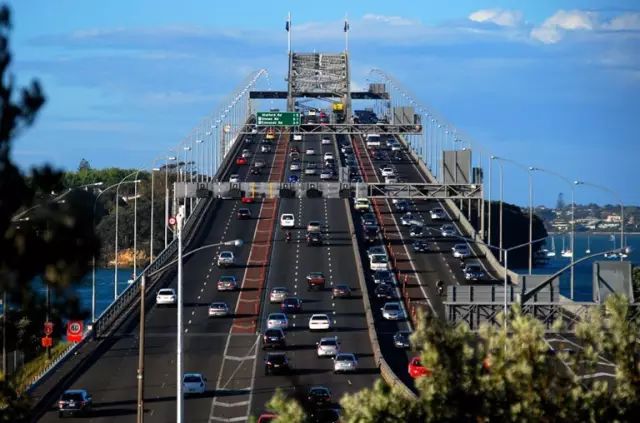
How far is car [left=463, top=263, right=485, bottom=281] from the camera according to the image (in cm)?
10506

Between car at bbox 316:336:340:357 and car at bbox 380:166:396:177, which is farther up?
car at bbox 380:166:396:177

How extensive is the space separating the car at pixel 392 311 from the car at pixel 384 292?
5.01m

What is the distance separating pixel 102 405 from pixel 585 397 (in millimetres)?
34342

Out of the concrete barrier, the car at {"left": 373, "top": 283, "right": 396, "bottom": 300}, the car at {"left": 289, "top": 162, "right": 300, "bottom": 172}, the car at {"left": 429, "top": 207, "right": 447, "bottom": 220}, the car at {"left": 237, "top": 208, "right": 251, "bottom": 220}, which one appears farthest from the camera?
the car at {"left": 289, "top": 162, "right": 300, "bottom": 172}

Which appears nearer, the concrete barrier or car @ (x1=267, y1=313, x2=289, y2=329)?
the concrete barrier

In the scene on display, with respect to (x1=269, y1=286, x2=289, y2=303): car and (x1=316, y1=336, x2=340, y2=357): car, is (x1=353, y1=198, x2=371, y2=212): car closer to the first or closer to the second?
(x1=269, y1=286, x2=289, y2=303): car

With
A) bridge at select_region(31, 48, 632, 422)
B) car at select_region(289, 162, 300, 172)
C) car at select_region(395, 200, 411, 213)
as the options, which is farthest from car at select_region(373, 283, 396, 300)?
car at select_region(289, 162, 300, 172)

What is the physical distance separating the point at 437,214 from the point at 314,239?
19836 mm

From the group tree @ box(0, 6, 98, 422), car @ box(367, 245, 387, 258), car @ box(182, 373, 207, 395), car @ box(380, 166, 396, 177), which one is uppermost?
tree @ box(0, 6, 98, 422)

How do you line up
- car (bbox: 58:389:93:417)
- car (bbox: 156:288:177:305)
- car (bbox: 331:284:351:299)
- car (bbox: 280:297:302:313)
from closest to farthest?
car (bbox: 58:389:93:417) < car (bbox: 280:297:302:313) < car (bbox: 156:288:177:305) < car (bbox: 331:284:351:299)

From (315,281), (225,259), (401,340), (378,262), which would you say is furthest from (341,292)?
(401,340)

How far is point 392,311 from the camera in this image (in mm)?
92750

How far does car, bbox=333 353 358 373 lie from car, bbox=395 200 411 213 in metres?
68.0

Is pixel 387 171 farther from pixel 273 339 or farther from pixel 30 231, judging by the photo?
pixel 30 231
